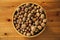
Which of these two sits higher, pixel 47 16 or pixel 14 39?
pixel 47 16

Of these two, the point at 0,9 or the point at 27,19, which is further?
the point at 0,9

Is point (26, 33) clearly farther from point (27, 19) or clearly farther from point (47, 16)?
point (47, 16)

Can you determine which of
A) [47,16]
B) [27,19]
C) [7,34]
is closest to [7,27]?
[7,34]

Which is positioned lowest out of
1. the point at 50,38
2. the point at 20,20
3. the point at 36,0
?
the point at 50,38
